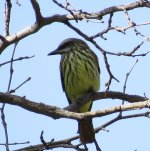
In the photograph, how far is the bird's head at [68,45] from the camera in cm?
801

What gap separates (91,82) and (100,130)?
2.40m

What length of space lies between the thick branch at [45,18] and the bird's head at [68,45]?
2694 mm

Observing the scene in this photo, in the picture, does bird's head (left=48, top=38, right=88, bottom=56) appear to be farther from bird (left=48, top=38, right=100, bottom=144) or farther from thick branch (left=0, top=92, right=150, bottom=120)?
thick branch (left=0, top=92, right=150, bottom=120)

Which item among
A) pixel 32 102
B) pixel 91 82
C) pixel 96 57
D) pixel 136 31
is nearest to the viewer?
pixel 32 102

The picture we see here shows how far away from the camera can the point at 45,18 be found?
510 cm

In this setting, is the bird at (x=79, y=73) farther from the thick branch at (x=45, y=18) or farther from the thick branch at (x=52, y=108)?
the thick branch at (x=52, y=108)

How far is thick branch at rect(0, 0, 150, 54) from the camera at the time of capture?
4.89m

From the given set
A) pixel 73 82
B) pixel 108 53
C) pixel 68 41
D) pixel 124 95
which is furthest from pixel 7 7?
pixel 68 41

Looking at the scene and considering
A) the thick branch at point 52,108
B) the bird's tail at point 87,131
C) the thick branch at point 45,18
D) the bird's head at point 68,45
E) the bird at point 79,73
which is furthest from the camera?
the bird's head at point 68,45

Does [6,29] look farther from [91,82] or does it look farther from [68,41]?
[68,41]

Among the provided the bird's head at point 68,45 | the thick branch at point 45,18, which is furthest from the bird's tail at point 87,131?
the bird's head at point 68,45

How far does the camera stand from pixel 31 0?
4793 mm

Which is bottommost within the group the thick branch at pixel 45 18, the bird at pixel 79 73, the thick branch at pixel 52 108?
the bird at pixel 79 73

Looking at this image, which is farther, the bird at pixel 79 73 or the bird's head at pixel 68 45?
the bird's head at pixel 68 45
